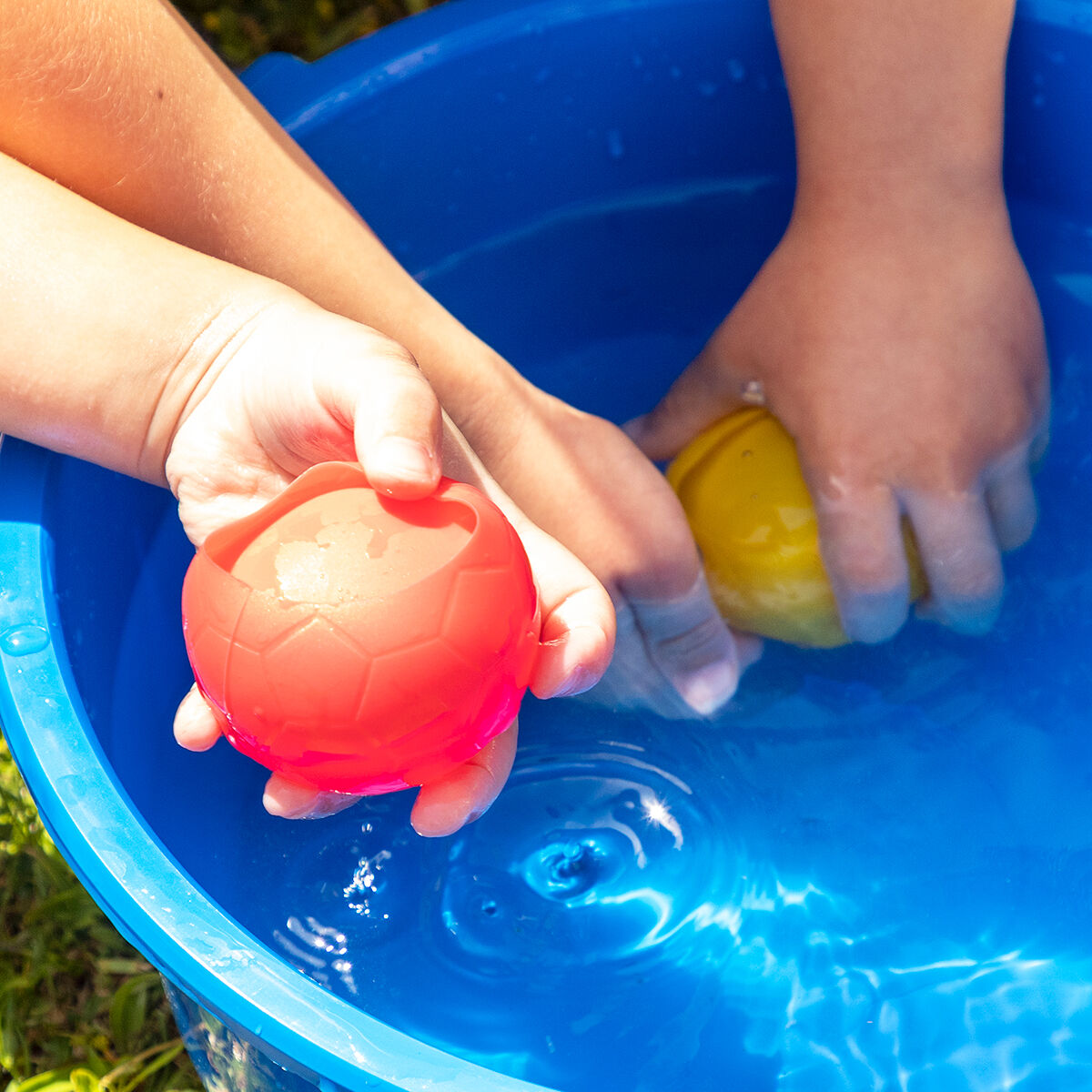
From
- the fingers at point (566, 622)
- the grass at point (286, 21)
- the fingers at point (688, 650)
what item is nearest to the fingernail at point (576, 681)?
the fingers at point (566, 622)

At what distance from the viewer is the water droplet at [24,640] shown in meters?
0.92

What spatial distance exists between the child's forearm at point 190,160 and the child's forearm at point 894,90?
0.43 meters

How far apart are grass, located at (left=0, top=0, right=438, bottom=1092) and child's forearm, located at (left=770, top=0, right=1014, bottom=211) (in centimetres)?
110

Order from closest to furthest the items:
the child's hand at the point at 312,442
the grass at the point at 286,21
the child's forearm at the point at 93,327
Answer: the child's hand at the point at 312,442 < the child's forearm at the point at 93,327 < the grass at the point at 286,21

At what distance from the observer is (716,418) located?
1.37 m

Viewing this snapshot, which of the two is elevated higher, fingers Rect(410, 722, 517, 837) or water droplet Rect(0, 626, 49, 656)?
water droplet Rect(0, 626, 49, 656)

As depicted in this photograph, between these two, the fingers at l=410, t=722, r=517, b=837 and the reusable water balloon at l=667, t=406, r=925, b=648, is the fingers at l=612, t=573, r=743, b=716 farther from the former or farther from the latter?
the fingers at l=410, t=722, r=517, b=837

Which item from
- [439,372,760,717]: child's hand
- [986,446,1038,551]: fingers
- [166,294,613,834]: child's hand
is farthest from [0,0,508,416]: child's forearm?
[986,446,1038,551]: fingers

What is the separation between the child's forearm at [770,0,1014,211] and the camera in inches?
48.2

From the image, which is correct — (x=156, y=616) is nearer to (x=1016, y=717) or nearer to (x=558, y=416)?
(x=558, y=416)

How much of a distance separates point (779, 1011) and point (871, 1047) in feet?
0.29

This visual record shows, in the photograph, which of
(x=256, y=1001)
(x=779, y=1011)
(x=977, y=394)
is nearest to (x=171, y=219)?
(x=256, y=1001)

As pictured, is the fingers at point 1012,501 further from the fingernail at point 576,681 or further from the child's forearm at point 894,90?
the fingernail at point 576,681

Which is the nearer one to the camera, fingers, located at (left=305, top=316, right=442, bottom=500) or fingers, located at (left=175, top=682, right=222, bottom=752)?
fingers, located at (left=305, top=316, right=442, bottom=500)
